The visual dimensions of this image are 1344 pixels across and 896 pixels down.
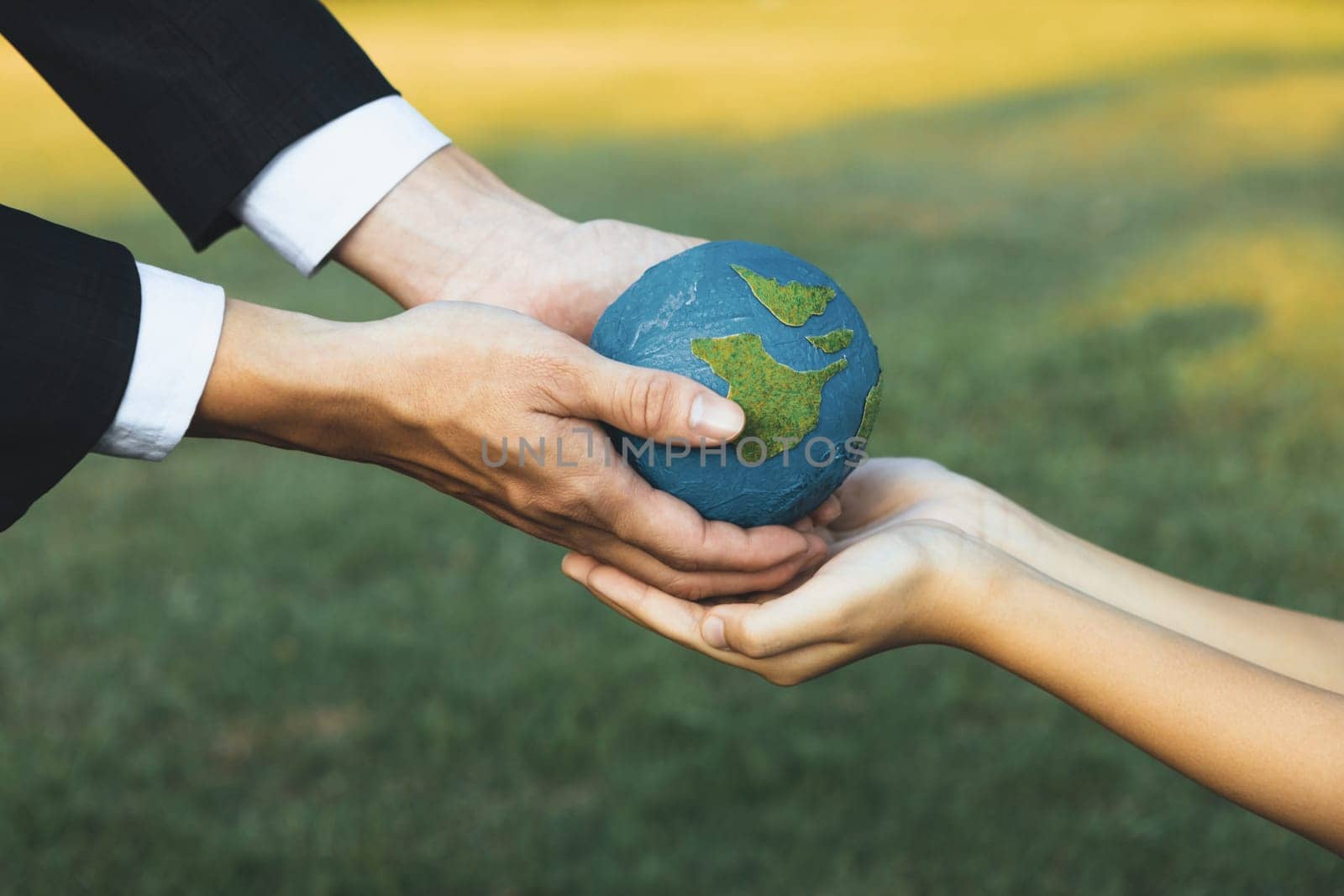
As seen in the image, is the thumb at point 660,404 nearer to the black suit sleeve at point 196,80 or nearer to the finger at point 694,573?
the finger at point 694,573

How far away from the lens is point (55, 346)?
6.98 feet

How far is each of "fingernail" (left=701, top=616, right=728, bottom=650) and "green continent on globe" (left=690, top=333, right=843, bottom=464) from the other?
32 centimetres

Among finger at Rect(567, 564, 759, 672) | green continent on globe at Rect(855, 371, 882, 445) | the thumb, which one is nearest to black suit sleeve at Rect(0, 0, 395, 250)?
the thumb

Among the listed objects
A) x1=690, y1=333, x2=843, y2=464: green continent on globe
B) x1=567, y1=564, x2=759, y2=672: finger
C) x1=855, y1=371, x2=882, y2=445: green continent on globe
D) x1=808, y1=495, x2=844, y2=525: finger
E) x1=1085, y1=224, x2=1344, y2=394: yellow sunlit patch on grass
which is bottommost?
x1=1085, y1=224, x2=1344, y2=394: yellow sunlit patch on grass

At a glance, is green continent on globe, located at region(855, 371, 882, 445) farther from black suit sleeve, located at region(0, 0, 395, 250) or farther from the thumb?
black suit sleeve, located at region(0, 0, 395, 250)

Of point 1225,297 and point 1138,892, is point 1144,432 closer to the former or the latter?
point 1225,297

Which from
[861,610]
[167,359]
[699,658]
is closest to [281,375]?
[167,359]

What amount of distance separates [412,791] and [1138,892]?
193 cm

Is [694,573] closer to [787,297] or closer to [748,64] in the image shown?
[787,297]

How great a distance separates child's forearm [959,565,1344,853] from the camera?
195 centimetres

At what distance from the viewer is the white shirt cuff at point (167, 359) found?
7.26 ft

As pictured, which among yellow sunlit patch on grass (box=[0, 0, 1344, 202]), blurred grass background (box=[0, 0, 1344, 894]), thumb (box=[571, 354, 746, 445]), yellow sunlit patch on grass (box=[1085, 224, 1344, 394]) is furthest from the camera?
yellow sunlit patch on grass (box=[0, 0, 1344, 202])

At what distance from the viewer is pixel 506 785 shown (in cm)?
352

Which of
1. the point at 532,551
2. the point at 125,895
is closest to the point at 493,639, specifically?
the point at 532,551
